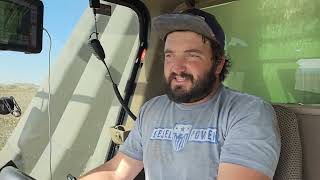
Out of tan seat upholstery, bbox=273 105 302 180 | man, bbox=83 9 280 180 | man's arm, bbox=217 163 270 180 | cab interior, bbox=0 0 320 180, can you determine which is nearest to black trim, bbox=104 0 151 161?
cab interior, bbox=0 0 320 180

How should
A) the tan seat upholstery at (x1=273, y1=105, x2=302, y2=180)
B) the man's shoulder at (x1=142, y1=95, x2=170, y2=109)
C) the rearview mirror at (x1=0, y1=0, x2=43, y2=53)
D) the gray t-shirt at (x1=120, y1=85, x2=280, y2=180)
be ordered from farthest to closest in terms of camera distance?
the man's shoulder at (x1=142, y1=95, x2=170, y2=109) → the tan seat upholstery at (x1=273, y1=105, x2=302, y2=180) → the gray t-shirt at (x1=120, y1=85, x2=280, y2=180) → the rearview mirror at (x1=0, y1=0, x2=43, y2=53)

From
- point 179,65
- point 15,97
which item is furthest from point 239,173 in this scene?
point 15,97

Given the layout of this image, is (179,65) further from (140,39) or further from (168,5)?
(140,39)

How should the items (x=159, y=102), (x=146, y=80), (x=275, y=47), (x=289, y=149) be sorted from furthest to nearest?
(x=146, y=80)
(x=275, y=47)
(x=159, y=102)
(x=289, y=149)

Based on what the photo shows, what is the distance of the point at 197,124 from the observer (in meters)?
2.03

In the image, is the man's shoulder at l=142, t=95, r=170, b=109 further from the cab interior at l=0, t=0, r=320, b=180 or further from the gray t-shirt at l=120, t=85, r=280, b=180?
the cab interior at l=0, t=0, r=320, b=180

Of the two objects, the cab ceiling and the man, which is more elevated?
the cab ceiling

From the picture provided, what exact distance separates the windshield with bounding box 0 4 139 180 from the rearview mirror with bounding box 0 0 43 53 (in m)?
1.07

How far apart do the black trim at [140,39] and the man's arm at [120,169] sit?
686mm

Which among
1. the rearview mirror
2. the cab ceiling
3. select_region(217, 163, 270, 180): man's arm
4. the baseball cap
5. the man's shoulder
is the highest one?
the rearview mirror

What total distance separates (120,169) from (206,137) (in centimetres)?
54

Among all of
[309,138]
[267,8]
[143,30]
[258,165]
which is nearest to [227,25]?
[267,8]

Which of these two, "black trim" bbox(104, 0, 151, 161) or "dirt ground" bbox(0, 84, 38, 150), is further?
"black trim" bbox(104, 0, 151, 161)

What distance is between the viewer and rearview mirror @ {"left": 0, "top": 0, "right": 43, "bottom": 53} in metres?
1.65
